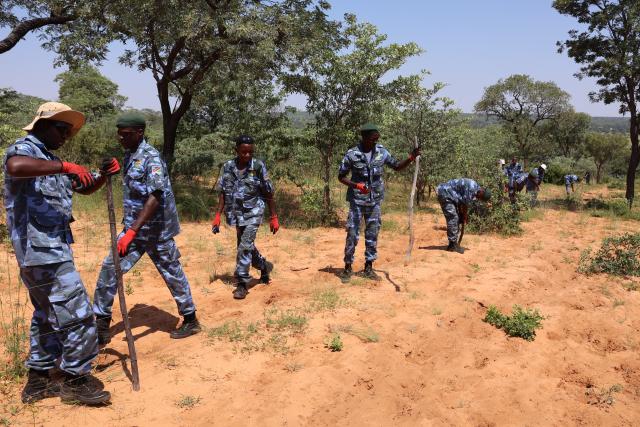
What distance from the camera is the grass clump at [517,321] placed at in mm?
4469

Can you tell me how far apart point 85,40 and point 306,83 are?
511 centimetres

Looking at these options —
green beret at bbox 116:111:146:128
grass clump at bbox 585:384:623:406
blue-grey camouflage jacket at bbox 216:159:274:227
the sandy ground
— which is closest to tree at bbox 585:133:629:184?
the sandy ground

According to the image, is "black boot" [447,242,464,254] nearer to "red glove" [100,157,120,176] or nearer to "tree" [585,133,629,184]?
"red glove" [100,157,120,176]

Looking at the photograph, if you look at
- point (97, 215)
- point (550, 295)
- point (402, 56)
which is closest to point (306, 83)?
point (402, 56)

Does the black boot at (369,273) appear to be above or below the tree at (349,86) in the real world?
below

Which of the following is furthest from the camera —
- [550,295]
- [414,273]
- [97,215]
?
[97,215]

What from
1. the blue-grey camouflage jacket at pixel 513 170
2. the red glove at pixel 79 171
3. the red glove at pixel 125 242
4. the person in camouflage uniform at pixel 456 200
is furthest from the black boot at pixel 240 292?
the blue-grey camouflage jacket at pixel 513 170

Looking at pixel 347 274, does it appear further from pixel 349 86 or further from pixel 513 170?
pixel 513 170

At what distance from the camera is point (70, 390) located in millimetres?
2850

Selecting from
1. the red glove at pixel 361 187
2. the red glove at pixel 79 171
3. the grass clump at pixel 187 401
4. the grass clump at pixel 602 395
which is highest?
the red glove at pixel 79 171

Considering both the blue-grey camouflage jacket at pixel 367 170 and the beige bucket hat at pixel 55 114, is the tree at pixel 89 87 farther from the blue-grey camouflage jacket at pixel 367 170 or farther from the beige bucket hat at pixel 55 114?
the beige bucket hat at pixel 55 114

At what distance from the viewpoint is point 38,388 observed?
290cm

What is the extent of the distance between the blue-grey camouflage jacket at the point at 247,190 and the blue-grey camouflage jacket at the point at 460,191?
12.6 ft

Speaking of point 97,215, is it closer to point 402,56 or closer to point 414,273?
point 414,273
